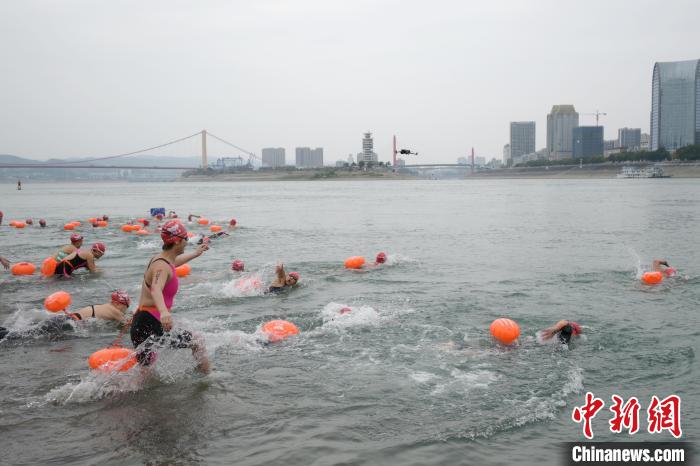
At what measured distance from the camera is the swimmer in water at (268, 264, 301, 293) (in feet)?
49.1

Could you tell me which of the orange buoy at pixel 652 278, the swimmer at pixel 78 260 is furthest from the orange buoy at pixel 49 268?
the orange buoy at pixel 652 278

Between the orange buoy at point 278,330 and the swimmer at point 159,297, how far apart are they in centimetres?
312

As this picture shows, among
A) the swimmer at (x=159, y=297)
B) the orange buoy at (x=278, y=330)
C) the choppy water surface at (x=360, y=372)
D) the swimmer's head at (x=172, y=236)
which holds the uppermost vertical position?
the swimmer's head at (x=172, y=236)

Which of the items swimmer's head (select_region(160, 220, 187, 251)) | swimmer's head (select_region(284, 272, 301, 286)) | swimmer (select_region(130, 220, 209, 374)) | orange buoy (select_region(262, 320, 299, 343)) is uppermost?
swimmer's head (select_region(160, 220, 187, 251))

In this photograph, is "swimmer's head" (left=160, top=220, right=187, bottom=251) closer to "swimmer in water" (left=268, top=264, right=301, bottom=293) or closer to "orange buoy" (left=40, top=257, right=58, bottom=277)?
"swimmer in water" (left=268, top=264, right=301, bottom=293)

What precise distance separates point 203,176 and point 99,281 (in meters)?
181

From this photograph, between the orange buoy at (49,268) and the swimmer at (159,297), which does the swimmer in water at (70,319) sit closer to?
the swimmer at (159,297)

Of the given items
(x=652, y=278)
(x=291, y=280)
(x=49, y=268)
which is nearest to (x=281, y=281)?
(x=291, y=280)

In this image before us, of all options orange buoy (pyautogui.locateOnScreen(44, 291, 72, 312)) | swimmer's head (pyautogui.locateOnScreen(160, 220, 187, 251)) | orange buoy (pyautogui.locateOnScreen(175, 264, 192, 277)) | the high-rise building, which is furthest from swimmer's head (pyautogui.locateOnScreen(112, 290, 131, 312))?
the high-rise building

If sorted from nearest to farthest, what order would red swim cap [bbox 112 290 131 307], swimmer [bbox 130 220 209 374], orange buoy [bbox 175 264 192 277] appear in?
1. swimmer [bbox 130 220 209 374]
2. red swim cap [bbox 112 290 131 307]
3. orange buoy [bbox 175 264 192 277]

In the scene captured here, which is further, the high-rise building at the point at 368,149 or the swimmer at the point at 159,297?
the high-rise building at the point at 368,149

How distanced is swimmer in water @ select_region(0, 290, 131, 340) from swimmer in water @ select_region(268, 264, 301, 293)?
406 centimetres

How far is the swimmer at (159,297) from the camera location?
22.7 ft

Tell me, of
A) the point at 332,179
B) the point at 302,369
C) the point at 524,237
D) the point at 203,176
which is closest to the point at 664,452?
the point at 302,369
